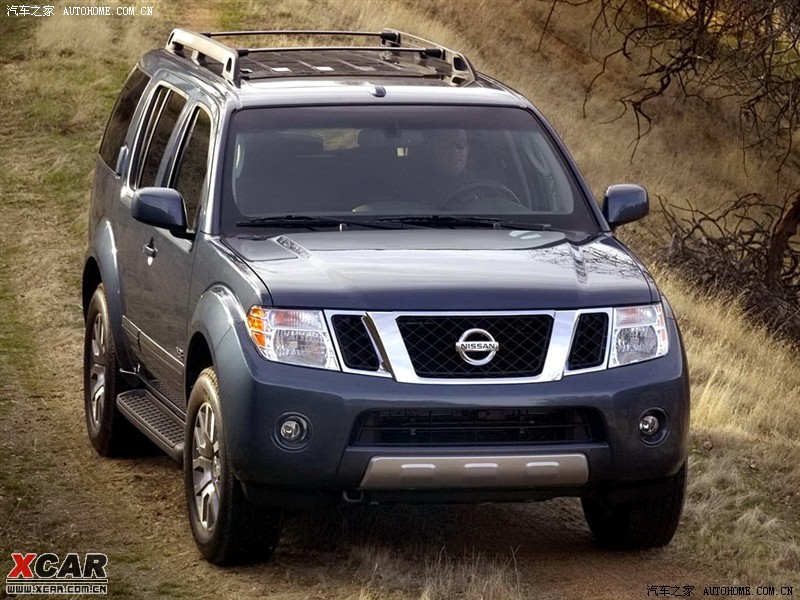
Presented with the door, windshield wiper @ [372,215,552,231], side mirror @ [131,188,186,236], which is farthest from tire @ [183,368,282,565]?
windshield wiper @ [372,215,552,231]

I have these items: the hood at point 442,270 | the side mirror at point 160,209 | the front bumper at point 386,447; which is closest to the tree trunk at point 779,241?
the hood at point 442,270

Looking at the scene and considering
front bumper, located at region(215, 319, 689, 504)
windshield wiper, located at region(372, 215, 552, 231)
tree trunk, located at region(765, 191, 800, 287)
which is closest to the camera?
front bumper, located at region(215, 319, 689, 504)

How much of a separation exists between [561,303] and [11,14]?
61.3 feet

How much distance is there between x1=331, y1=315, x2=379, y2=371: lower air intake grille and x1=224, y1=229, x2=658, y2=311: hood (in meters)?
0.05

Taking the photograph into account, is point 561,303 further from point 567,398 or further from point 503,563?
point 503,563

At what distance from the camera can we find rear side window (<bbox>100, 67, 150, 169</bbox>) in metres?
7.89

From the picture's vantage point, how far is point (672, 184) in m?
25.3

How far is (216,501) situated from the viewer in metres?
5.70

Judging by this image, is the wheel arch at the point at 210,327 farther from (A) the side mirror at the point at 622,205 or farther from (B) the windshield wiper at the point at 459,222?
(A) the side mirror at the point at 622,205

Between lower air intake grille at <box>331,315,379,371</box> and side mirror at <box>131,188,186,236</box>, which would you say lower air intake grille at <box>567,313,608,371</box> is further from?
side mirror at <box>131,188,186,236</box>

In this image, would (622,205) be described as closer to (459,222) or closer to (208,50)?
(459,222)

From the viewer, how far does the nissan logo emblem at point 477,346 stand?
5.32 meters

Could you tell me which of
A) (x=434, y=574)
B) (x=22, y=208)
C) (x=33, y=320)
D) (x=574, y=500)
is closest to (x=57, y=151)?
(x=22, y=208)

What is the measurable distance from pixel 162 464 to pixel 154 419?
860 mm
